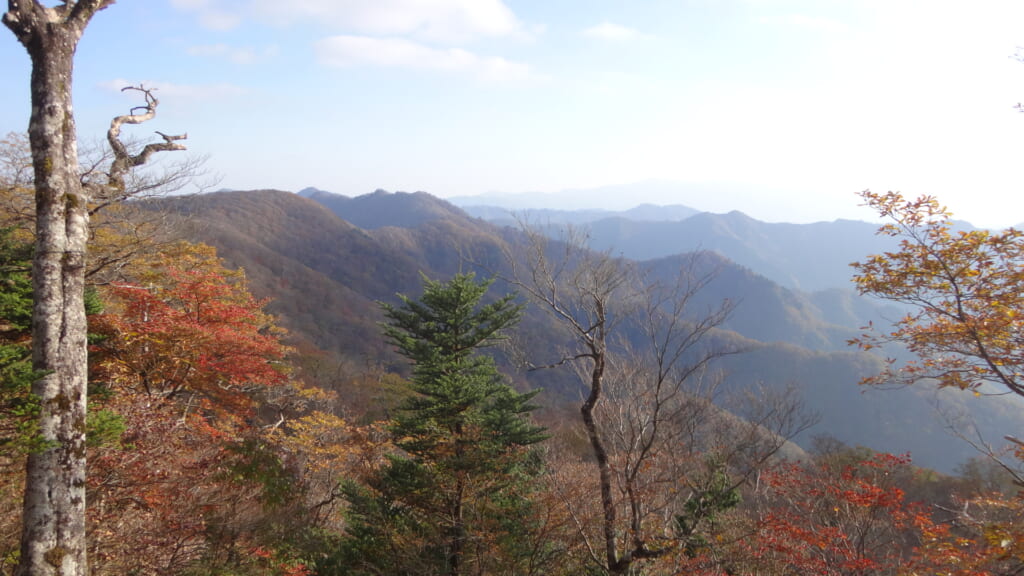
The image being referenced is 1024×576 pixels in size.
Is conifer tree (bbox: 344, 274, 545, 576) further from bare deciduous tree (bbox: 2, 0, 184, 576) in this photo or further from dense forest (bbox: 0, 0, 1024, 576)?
bare deciduous tree (bbox: 2, 0, 184, 576)

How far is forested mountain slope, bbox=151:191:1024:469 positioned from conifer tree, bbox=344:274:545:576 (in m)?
2.83

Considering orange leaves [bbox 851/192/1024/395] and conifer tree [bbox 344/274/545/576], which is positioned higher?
orange leaves [bbox 851/192/1024/395]

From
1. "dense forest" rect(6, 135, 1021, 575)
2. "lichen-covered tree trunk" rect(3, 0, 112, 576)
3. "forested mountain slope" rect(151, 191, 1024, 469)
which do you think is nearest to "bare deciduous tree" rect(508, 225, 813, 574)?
"dense forest" rect(6, 135, 1021, 575)

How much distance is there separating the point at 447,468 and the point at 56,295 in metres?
6.44

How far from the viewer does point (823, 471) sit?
11805 mm

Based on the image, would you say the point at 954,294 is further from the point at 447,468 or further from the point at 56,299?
the point at 56,299

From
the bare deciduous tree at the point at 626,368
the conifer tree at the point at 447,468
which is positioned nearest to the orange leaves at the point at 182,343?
the conifer tree at the point at 447,468

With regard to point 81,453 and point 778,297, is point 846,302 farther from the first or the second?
point 81,453

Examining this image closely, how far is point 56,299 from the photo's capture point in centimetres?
414

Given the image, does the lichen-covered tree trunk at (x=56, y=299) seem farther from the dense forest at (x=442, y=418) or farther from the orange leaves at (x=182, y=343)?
the orange leaves at (x=182, y=343)

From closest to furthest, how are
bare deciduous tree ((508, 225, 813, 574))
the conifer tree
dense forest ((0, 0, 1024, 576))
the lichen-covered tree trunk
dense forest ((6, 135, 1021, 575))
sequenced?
1. the lichen-covered tree trunk
2. dense forest ((0, 0, 1024, 576))
3. dense forest ((6, 135, 1021, 575))
4. bare deciduous tree ((508, 225, 813, 574))
5. the conifer tree

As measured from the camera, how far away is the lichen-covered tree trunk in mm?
3904

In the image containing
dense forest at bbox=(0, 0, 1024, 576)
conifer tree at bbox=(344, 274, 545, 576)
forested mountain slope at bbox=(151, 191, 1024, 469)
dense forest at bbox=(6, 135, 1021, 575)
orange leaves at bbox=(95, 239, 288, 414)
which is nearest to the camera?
dense forest at bbox=(0, 0, 1024, 576)

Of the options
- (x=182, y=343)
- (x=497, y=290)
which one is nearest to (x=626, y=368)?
(x=182, y=343)
